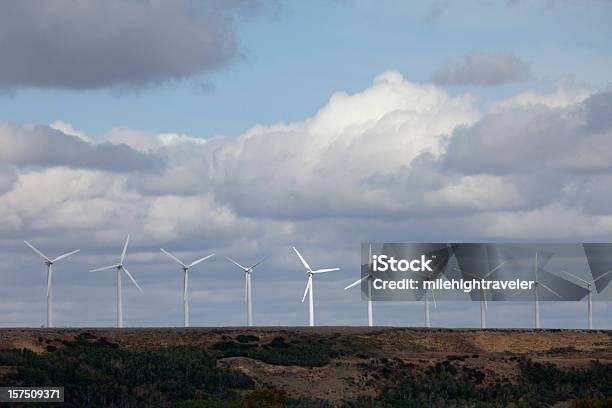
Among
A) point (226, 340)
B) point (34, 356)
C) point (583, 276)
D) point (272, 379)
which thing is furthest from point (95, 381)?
point (583, 276)

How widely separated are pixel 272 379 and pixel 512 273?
A: 125 ft

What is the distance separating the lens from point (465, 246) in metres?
169

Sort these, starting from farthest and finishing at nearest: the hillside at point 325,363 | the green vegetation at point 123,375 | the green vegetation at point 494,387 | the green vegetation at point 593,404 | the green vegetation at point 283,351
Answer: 1. the green vegetation at point 283,351
2. the green vegetation at point 494,387
3. the hillside at point 325,363
4. the green vegetation at point 123,375
5. the green vegetation at point 593,404

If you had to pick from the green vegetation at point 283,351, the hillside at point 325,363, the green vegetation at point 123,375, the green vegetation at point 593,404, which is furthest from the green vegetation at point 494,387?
the green vegetation at point 123,375

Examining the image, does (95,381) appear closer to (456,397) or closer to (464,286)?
(456,397)

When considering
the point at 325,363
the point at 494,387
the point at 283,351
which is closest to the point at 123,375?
the point at 325,363

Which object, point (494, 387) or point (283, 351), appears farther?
point (283, 351)

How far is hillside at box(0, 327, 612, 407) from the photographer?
440ft

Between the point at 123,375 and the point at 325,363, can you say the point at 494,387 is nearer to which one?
the point at 325,363

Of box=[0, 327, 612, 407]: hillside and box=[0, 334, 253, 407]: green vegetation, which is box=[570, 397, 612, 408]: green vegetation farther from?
box=[0, 334, 253, 407]: green vegetation

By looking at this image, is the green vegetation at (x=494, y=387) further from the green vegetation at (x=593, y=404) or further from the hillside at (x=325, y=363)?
the green vegetation at (x=593, y=404)

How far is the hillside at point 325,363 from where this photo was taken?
134m

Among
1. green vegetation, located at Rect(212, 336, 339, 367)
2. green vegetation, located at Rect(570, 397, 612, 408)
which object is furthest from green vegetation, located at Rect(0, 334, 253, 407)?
green vegetation, located at Rect(570, 397, 612, 408)

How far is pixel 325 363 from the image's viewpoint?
492 feet
